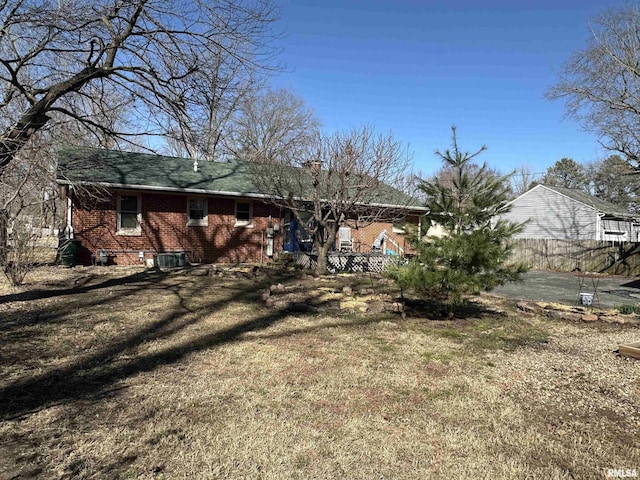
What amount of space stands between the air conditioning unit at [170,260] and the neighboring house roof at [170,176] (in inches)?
87.8

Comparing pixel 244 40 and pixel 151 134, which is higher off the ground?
pixel 244 40

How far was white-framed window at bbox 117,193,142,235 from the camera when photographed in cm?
1379

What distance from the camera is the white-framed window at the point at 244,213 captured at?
15609 mm

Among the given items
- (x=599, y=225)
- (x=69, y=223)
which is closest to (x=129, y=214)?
(x=69, y=223)

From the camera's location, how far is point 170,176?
49.7 ft

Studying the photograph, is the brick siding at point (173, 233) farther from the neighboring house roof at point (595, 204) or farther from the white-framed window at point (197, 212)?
the neighboring house roof at point (595, 204)

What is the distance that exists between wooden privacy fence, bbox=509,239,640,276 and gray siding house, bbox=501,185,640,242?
302 cm

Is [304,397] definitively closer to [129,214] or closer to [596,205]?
[129,214]

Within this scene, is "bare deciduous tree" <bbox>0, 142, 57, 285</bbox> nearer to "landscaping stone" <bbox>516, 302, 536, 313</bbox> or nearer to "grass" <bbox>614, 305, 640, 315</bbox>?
"landscaping stone" <bbox>516, 302, 536, 313</bbox>

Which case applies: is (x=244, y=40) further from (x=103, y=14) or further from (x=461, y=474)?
(x=461, y=474)

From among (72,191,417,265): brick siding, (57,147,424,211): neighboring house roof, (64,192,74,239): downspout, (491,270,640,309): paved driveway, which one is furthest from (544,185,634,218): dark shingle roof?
(64,192,74,239): downspout

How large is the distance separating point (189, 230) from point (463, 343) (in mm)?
11389

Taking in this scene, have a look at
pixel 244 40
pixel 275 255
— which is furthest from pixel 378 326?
Answer: pixel 275 255

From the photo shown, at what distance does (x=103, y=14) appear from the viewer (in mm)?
7070
